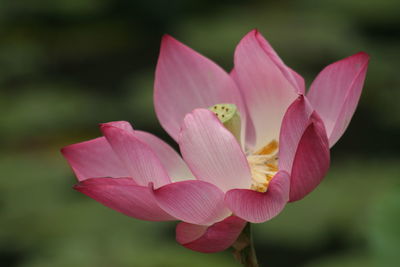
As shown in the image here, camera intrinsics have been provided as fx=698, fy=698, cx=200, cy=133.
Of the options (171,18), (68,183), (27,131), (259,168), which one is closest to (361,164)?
(68,183)

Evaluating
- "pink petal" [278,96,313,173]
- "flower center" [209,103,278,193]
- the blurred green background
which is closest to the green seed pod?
"flower center" [209,103,278,193]

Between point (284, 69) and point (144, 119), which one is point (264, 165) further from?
point (144, 119)

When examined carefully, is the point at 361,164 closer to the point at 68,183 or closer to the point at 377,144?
the point at 377,144

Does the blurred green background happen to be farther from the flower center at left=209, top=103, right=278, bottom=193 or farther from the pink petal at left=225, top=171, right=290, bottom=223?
the pink petal at left=225, top=171, right=290, bottom=223

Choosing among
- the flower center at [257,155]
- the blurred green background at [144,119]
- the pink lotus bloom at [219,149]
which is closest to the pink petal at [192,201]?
the pink lotus bloom at [219,149]

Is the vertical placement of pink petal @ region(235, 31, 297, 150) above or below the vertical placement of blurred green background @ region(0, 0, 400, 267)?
above

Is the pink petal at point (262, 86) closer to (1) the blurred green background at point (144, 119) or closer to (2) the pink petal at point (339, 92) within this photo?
(2) the pink petal at point (339, 92)

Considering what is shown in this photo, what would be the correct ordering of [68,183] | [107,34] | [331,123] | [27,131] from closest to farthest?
[331,123] → [68,183] → [27,131] → [107,34]
